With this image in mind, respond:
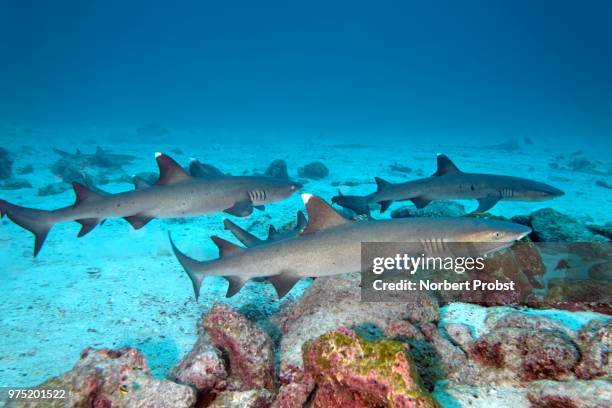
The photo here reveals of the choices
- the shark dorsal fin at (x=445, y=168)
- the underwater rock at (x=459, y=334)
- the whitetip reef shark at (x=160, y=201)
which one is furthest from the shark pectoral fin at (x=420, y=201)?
the underwater rock at (x=459, y=334)

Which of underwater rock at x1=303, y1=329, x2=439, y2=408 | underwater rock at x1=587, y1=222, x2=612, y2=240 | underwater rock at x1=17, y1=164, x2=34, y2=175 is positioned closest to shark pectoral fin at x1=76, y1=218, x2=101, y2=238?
underwater rock at x1=303, y1=329, x2=439, y2=408

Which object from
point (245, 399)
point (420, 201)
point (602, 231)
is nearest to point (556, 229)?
point (602, 231)

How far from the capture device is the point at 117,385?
288 centimetres

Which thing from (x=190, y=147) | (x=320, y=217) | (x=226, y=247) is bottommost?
(x=190, y=147)

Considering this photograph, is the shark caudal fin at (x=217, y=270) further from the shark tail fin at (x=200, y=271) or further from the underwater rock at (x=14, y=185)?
the underwater rock at (x=14, y=185)

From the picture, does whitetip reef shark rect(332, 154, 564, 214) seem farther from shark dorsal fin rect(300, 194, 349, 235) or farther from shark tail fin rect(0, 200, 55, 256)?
shark tail fin rect(0, 200, 55, 256)

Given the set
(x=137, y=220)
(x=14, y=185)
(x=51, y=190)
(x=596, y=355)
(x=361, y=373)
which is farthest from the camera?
(x=14, y=185)

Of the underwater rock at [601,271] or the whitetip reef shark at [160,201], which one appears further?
the whitetip reef shark at [160,201]

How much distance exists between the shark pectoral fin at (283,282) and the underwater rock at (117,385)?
5.57ft

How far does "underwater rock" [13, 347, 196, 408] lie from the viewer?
2682mm

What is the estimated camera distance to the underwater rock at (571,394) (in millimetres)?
2471

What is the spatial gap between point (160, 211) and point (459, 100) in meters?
172

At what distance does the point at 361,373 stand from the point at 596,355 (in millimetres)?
2026

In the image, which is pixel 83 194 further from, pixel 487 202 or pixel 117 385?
pixel 487 202
